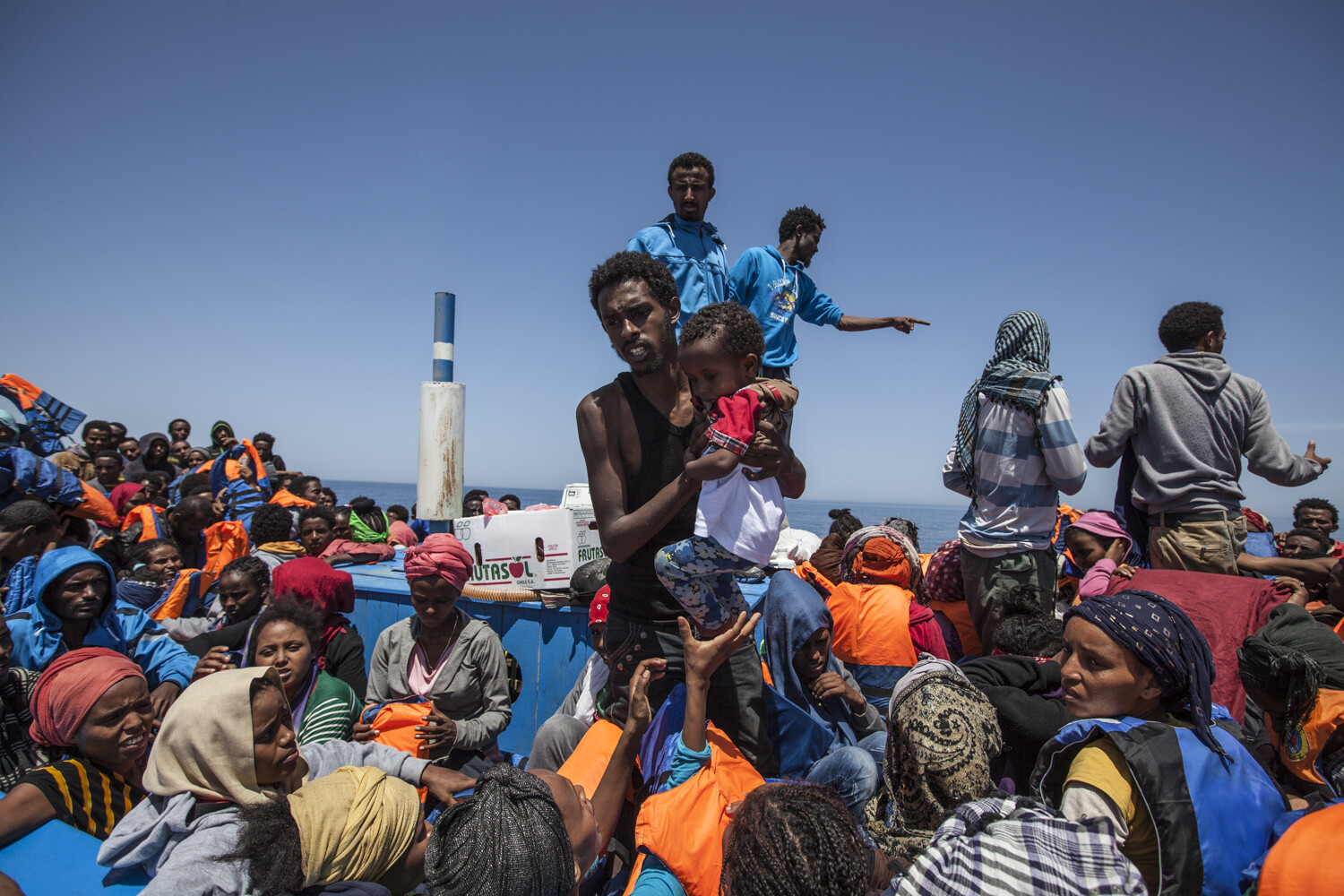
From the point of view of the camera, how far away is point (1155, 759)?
1.71 m

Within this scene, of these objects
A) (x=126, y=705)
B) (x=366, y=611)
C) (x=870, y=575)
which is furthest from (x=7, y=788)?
(x=870, y=575)

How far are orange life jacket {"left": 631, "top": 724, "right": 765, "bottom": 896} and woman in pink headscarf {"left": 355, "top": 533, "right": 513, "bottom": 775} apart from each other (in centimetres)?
167

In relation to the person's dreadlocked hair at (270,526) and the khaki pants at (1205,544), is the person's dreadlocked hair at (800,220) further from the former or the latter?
the person's dreadlocked hair at (270,526)

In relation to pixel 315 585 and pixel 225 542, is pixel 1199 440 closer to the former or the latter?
pixel 315 585

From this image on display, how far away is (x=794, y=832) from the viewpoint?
1.61m

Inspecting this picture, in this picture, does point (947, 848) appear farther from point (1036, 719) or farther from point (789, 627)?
point (789, 627)

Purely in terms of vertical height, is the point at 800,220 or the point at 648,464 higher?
the point at 800,220

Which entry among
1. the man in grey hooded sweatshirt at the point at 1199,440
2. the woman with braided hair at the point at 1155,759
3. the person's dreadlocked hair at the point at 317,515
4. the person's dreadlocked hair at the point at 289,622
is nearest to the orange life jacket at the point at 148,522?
the person's dreadlocked hair at the point at 317,515

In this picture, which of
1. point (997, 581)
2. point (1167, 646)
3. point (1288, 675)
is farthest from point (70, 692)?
point (1288, 675)

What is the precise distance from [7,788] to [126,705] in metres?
0.74

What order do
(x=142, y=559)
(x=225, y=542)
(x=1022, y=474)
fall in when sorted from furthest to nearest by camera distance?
(x=225, y=542) < (x=142, y=559) < (x=1022, y=474)

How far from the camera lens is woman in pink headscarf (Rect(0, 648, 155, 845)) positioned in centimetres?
237

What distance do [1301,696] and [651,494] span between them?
8.16 ft

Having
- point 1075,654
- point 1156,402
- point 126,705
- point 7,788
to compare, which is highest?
point 1156,402
